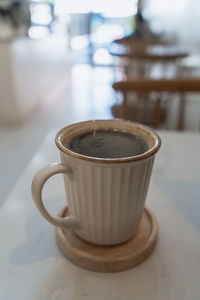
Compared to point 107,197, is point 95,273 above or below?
below

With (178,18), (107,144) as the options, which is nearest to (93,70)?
(178,18)

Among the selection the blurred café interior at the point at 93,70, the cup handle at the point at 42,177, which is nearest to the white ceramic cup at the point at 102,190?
the cup handle at the point at 42,177

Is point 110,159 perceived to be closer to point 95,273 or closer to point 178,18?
point 95,273

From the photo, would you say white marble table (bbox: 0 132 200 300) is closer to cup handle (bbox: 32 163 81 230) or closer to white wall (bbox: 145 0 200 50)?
cup handle (bbox: 32 163 81 230)

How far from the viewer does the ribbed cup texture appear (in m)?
0.32

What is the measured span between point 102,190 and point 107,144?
0.25 feet

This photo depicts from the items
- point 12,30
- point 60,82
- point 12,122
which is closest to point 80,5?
point 60,82

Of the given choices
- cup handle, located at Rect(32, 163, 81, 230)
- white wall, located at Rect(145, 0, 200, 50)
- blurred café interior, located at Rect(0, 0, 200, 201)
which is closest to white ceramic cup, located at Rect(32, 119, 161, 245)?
cup handle, located at Rect(32, 163, 81, 230)

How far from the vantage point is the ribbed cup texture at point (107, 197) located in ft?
1.04

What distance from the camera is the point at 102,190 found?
0.33 meters

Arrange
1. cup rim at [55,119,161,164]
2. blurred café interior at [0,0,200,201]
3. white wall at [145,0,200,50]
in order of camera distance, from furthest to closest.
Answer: white wall at [145,0,200,50]
blurred café interior at [0,0,200,201]
cup rim at [55,119,161,164]

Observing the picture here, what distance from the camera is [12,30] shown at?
225cm

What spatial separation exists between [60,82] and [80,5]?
1.64 metres

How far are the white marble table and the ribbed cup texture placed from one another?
52 millimetres
